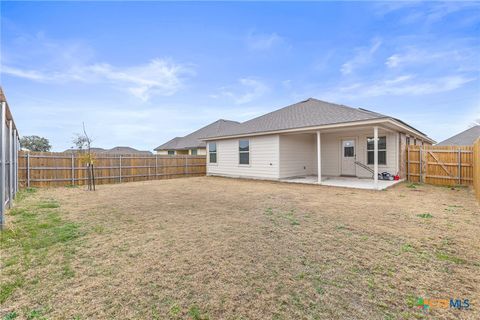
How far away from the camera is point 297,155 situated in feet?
42.1

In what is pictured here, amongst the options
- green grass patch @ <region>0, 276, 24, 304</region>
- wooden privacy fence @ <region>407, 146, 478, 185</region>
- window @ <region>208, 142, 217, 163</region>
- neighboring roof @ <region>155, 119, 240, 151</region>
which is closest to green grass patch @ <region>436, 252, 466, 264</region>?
green grass patch @ <region>0, 276, 24, 304</region>

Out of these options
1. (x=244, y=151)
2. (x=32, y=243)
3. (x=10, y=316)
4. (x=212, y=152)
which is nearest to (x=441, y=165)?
(x=244, y=151)

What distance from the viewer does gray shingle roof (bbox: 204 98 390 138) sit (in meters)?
9.85

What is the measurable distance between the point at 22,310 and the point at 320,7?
1361 cm

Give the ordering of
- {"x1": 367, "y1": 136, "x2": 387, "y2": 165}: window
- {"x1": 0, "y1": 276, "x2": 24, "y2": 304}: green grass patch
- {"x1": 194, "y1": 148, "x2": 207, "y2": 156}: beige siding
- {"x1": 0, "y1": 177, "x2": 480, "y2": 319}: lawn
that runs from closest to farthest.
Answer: {"x1": 0, "y1": 177, "x2": 480, "y2": 319}: lawn → {"x1": 0, "y1": 276, "x2": 24, "y2": 304}: green grass patch → {"x1": 367, "y1": 136, "x2": 387, "y2": 165}: window → {"x1": 194, "y1": 148, "x2": 207, "y2": 156}: beige siding

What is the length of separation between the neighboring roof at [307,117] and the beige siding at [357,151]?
132cm

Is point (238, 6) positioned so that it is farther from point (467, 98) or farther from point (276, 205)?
point (467, 98)

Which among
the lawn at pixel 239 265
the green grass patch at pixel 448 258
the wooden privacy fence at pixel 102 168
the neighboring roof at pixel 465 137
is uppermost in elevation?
the neighboring roof at pixel 465 137

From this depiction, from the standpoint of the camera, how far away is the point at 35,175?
10.7m

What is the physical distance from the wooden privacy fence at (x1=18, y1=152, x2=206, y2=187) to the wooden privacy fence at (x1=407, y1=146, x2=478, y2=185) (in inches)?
542

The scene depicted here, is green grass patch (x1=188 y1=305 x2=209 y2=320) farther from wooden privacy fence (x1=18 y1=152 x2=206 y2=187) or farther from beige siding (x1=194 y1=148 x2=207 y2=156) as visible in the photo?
beige siding (x1=194 y1=148 x2=207 y2=156)

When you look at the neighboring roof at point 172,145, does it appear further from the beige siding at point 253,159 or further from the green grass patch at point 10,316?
the green grass patch at point 10,316

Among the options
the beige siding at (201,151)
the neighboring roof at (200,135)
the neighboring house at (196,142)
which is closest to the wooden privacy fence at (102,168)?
the beige siding at (201,151)

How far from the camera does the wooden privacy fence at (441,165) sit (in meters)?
9.77
